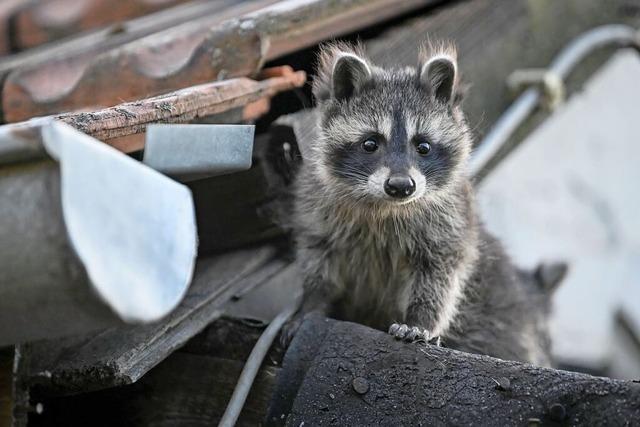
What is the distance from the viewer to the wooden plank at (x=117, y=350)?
2400 millimetres

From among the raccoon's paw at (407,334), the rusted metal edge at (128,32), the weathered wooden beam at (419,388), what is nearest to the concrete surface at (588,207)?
the rusted metal edge at (128,32)

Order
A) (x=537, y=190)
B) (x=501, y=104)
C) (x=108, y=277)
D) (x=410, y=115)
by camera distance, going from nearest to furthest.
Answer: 1. (x=108, y=277)
2. (x=410, y=115)
3. (x=501, y=104)
4. (x=537, y=190)

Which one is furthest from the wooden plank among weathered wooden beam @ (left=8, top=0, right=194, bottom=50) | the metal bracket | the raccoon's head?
the metal bracket

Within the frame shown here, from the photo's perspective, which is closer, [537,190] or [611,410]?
[611,410]

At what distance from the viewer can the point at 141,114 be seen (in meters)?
2.29

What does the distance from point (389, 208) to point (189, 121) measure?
0.94 metres

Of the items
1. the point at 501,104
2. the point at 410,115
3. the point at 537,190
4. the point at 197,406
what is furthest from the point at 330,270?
the point at 537,190

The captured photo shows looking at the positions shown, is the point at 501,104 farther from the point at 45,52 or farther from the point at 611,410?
the point at 611,410

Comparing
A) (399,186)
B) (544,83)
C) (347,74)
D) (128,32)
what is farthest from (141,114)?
(544,83)

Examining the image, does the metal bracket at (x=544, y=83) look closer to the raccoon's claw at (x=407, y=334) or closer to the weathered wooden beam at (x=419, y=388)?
the raccoon's claw at (x=407, y=334)

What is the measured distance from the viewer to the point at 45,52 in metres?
3.70

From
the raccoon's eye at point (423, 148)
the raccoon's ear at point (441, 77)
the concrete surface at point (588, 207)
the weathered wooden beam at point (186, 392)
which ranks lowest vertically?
the concrete surface at point (588, 207)

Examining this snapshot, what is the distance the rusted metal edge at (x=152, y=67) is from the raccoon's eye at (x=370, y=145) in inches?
17.0

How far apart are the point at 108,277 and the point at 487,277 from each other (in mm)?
2429
